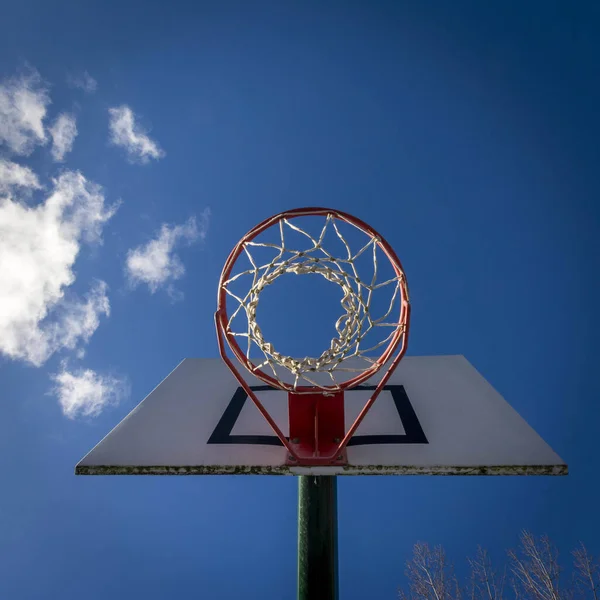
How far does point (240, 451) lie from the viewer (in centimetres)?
265

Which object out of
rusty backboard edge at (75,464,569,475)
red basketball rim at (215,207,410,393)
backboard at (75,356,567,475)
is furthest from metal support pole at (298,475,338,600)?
red basketball rim at (215,207,410,393)

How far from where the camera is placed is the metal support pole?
3.16m

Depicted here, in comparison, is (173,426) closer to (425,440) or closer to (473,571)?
(425,440)

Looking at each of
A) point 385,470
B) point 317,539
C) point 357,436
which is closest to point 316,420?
point 357,436

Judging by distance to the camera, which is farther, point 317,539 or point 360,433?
point 317,539

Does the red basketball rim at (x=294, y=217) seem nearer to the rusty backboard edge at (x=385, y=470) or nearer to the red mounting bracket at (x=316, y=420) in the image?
the red mounting bracket at (x=316, y=420)

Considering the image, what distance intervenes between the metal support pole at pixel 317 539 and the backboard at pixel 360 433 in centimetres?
51

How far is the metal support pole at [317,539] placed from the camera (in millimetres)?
3158

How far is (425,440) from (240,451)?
105 centimetres

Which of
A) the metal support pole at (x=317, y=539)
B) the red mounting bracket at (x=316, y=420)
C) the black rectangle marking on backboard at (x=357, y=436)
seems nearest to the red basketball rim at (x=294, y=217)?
the red mounting bracket at (x=316, y=420)

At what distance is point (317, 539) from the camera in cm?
318

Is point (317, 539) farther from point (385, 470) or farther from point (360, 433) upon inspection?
point (385, 470)

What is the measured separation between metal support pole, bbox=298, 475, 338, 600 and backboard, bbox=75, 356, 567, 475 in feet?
1.68

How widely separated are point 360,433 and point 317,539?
0.86 metres
